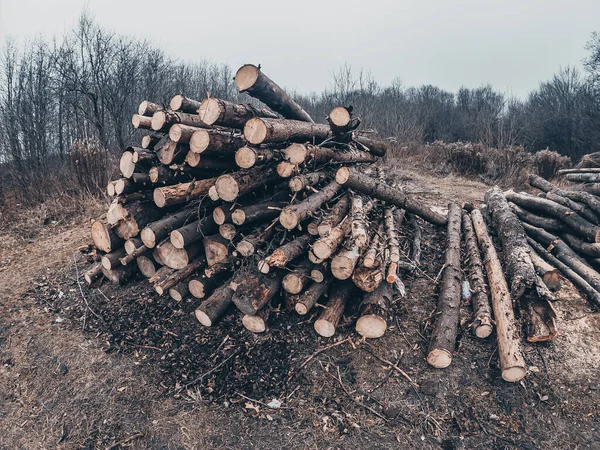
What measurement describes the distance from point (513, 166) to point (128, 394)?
11.9 metres

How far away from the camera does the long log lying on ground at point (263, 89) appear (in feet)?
13.6

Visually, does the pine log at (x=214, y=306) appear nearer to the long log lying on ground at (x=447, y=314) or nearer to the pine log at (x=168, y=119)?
the pine log at (x=168, y=119)

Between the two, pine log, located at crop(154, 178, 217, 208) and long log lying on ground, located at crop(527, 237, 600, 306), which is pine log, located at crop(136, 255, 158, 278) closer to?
pine log, located at crop(154, 178, 217, 208)

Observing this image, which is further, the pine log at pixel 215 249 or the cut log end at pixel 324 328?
the pine log at pixel 215 249

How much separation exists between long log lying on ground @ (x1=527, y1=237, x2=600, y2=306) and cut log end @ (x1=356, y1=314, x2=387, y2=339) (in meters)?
2.70

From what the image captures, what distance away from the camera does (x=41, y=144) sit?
38.3ft

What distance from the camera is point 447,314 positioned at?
358 centimetres

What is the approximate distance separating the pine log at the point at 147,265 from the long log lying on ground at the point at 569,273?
17.4 ft

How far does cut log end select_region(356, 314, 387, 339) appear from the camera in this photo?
338 centimetres

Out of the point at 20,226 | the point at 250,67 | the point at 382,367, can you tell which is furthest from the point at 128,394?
the point at 20,226

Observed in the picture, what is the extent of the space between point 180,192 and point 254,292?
1.51 metres

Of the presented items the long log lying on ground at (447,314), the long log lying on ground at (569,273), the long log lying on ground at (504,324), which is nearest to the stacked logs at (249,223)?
the long log lying on ground at (447,314)

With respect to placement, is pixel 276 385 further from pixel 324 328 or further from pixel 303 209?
pixel 303 209

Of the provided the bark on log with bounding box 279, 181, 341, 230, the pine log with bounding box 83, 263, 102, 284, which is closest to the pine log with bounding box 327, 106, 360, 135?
the bark on log with bounding box 279, 181, 341, 230
